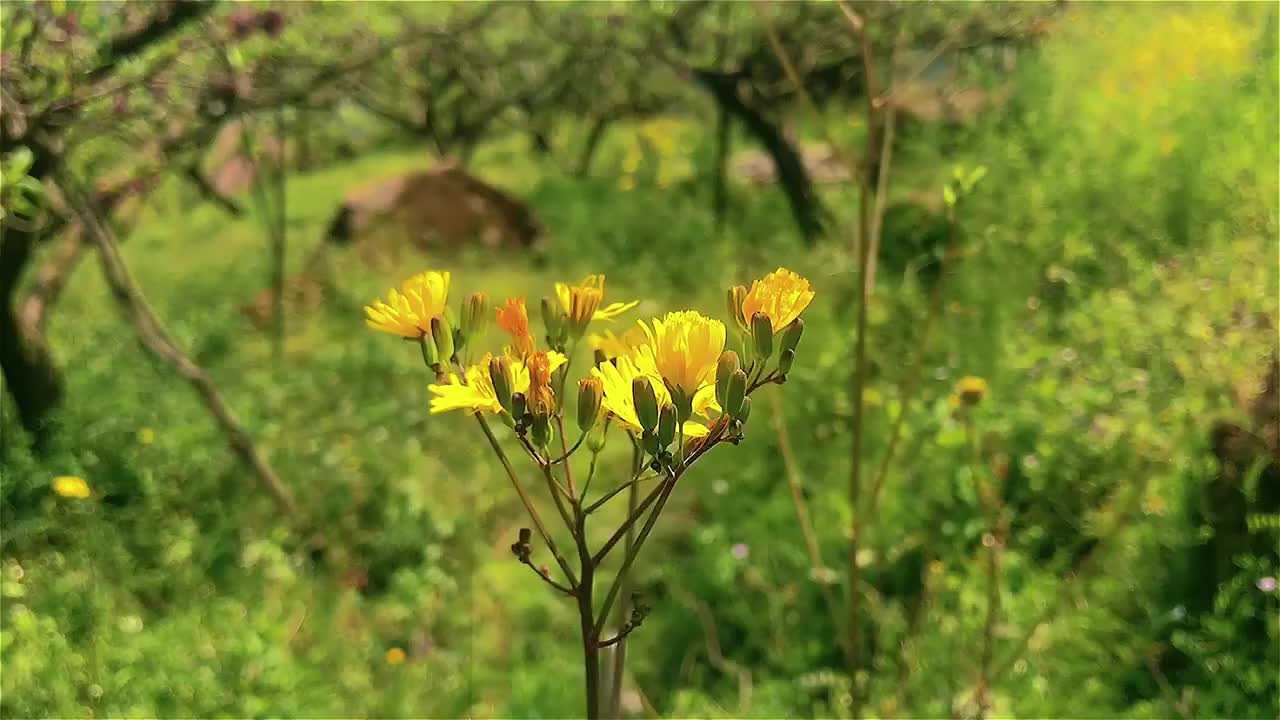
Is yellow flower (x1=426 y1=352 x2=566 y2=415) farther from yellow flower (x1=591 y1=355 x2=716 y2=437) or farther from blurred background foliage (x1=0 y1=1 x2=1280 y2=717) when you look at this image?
blurred background foliage (x1=0 y1=1 x2=1280 y2=717)

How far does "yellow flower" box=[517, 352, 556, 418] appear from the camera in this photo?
2.58 feet

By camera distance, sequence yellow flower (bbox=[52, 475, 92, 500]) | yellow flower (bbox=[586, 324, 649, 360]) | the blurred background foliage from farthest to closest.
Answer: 1. yellow flower (bbox=[52, 475, 92, 500])
2. the blurred background foliage
3. yellow flower (bbox=[586, 324, 649, 360])

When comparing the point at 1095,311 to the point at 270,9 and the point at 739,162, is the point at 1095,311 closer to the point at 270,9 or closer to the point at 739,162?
the point at 270,9

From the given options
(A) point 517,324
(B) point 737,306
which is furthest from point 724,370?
(A) point 517,324

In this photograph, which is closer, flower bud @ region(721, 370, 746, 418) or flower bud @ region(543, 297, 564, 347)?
flower bud @ region(721, 370, 746, 418)

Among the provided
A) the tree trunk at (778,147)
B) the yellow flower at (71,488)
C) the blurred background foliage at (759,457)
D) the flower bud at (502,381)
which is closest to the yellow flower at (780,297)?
the flower bud at (502,381)

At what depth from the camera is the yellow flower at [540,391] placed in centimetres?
79

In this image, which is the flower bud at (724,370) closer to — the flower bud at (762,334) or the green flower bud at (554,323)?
the flower bud at (762,334)

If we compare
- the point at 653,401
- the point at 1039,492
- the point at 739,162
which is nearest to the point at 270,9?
the point at 653,401

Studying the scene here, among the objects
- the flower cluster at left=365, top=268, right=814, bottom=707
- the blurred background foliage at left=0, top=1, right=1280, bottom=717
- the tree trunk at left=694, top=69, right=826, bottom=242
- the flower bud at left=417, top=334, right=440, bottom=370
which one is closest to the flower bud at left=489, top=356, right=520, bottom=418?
the flower cluster at left=365, top=268, right=814, bottom=707

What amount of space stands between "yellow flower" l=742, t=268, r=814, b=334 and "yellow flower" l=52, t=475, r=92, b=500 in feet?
7.48

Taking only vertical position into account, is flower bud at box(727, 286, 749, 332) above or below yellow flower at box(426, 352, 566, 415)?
above

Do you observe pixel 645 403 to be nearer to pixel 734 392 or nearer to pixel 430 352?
pixel 734 392

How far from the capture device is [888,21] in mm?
5000
